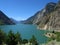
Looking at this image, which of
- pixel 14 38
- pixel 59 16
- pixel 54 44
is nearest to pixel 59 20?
pixel 59 16

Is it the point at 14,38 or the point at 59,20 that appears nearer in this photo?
the point at 14,38

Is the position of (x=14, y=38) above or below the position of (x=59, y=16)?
below

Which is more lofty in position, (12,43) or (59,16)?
(59,16)

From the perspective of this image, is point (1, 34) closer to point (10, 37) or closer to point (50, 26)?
point (10, 37)

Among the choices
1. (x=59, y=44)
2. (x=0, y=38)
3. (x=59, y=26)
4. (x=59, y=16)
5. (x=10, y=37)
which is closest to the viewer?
(x=59, y=44)

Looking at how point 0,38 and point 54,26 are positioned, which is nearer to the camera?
point 0,38

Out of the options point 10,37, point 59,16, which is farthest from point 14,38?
point 59,16

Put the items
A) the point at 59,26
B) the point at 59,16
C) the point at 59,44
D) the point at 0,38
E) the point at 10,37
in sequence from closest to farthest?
the point at 59,44 → the point at 0,38 → the point at 10,37 → the point at 59,26 → the point at 59,16

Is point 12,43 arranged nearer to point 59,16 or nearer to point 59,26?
point 59,26

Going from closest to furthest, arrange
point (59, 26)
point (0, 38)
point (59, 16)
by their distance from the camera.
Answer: point (0, 38) → point (59, 26) → point (59, 16)
